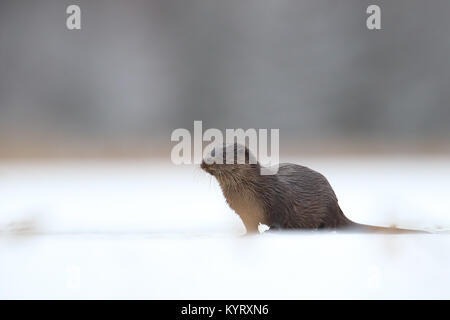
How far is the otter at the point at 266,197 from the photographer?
98.6 inches

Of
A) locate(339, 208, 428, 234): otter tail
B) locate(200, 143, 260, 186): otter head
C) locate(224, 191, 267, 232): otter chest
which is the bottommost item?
locate(339, 208, 428, 234): otter tail

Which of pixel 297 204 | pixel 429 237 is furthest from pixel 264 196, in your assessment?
pixel 429 237

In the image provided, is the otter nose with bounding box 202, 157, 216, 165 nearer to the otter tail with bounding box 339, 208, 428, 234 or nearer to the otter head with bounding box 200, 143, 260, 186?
the otter head with bounding box 200, 143, 260, 186

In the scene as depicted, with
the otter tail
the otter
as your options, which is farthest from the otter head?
the otter tail

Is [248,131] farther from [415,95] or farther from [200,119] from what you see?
[415,95]

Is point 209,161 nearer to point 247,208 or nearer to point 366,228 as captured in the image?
point 247,208

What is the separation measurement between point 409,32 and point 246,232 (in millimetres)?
3159

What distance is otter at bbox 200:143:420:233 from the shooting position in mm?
2504

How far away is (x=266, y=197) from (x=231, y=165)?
19cm

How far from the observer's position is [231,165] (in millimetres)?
2510

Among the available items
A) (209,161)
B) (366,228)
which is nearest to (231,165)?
(209,161)

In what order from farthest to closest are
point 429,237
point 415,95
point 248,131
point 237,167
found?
point 415,95
point 248,131
point 237,167
point 429,237

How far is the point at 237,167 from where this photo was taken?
8.26ft

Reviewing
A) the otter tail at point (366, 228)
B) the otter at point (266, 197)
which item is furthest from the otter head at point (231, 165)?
the otter tail at point (366, 228)
